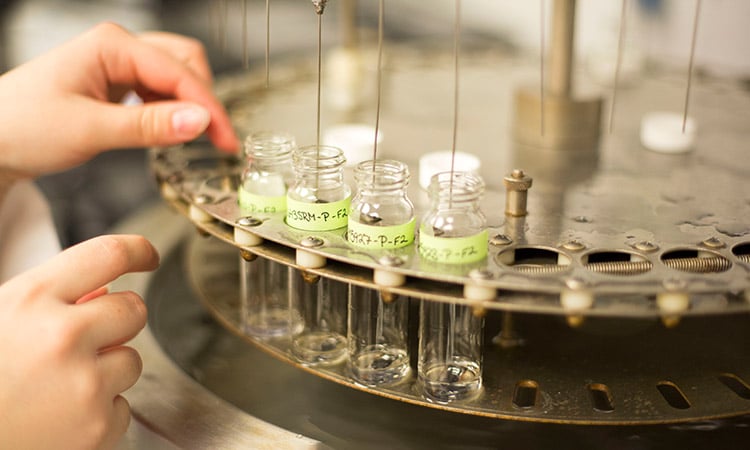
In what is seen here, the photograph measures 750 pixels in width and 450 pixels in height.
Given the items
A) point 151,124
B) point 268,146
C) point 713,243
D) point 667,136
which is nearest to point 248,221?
point 268,146

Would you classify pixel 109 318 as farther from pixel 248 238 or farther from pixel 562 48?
pixel 562 48

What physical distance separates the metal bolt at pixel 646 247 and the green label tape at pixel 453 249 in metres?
0.16

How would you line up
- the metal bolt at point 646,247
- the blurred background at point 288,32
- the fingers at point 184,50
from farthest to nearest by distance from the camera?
the blurred background at point 288,32 → the fingers at point 184,50 → the metal bolt at point 646,247

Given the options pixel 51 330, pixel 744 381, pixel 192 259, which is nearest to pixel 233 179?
pixel 192 259

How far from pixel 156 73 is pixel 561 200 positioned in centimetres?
55

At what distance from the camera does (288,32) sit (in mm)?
2660

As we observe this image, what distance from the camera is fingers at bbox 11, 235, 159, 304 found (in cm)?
78

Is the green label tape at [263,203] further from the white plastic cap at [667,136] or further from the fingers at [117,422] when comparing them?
the white plastic cap at [667,136]

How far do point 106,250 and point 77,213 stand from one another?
3.55 ft

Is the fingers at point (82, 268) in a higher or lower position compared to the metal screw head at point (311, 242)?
lower

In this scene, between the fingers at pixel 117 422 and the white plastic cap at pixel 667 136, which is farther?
the white plastic cap at pixel 667 136

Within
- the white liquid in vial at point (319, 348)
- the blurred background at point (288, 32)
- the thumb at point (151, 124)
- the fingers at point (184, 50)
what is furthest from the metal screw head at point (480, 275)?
the blurred background at point (288, 32)

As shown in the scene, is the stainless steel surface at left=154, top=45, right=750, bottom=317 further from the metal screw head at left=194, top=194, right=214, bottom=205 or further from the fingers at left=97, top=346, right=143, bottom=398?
the fingers at left=97, top=346, right=143, bottom=398

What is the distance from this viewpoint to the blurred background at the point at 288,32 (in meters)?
1.83
